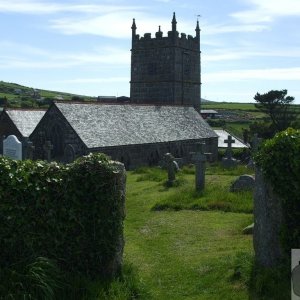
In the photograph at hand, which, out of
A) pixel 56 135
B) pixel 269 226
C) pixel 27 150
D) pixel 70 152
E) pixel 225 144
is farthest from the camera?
pixel 225 144

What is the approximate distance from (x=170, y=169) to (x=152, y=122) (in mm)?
16384

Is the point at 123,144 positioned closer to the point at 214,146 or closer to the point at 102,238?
the point at 214,146

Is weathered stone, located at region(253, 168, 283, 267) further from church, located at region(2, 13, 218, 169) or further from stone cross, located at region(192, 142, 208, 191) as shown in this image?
church, located at region(2, 13, 218, 169)

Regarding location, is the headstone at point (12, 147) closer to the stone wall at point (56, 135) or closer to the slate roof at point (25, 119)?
the stone wall at point (56, 135)

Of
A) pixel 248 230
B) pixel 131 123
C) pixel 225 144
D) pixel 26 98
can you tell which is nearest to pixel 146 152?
pixel 131 123

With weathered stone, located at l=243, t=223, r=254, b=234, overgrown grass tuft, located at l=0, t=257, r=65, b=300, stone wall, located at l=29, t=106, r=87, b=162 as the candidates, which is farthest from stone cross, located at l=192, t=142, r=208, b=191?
stone wall, located at l=29, t=106, r=87, b=162

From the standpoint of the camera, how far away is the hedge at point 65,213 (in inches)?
286

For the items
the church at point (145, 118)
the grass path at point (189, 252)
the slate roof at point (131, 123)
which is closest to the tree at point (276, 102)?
the church at point (145, 118)

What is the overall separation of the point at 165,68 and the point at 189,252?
38403 millimetres

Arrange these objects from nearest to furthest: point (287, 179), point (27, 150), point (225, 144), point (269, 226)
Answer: point (287, 179) → point (269, 226) → point (27, 150) → point (225, 144)

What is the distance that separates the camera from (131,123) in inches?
1310

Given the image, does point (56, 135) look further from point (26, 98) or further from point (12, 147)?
point (26, 98)

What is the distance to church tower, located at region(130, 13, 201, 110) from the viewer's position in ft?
153

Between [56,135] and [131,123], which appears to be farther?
[131,123]
